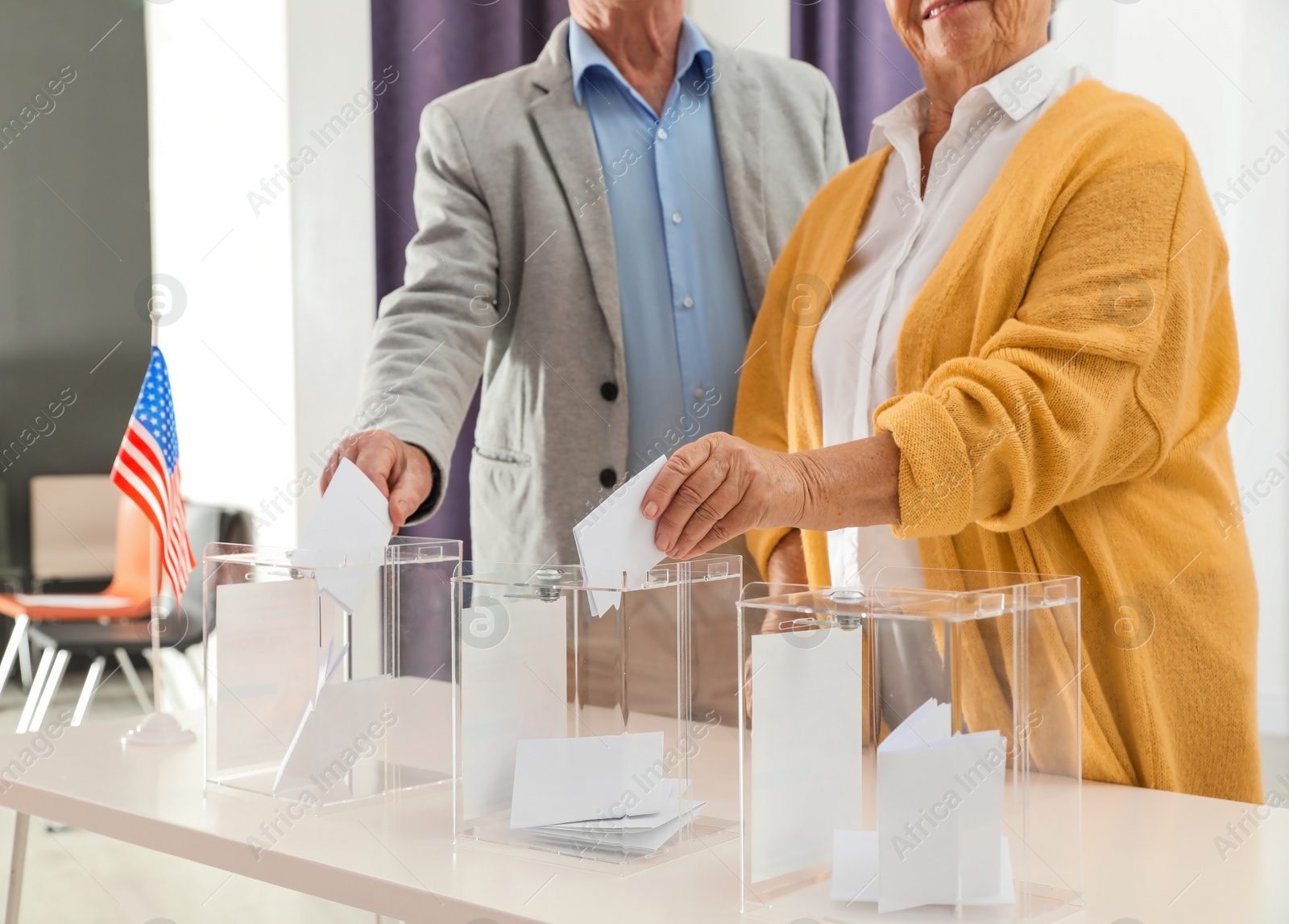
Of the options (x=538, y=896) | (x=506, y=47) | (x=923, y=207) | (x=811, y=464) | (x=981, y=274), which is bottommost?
(x=538, y=896)

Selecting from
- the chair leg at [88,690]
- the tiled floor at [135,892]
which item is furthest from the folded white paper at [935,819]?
the chair leg at [88,690]

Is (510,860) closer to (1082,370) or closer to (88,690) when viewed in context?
(1082,370)

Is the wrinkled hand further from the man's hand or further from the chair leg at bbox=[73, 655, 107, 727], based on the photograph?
the chair leg at bbox=[73, 655, 107, 727]

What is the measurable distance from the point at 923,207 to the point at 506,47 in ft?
5.87

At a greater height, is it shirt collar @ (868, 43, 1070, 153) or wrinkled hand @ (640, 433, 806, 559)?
shirt collar @ (868, 43, 1070, 153)

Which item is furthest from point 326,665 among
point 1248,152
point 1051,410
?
point 1248,152

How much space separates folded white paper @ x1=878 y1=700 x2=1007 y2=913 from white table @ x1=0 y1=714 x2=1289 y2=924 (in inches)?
3.6

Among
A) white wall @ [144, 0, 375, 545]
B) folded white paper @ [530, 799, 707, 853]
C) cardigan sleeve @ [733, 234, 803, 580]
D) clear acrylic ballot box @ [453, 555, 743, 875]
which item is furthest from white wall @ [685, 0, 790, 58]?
folded white paper @ [530, 799, 707, 853]

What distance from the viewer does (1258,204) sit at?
129 inches

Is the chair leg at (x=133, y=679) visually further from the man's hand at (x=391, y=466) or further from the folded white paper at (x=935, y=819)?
the folded white paper at (x=935, y=819)

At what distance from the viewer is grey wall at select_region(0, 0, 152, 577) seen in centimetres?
411

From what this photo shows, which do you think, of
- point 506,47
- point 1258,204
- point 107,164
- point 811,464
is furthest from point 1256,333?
point 107,164

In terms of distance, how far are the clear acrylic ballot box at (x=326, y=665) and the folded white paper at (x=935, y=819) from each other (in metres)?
0.47

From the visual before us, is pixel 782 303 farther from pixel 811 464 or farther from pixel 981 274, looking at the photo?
pixel 811 464
